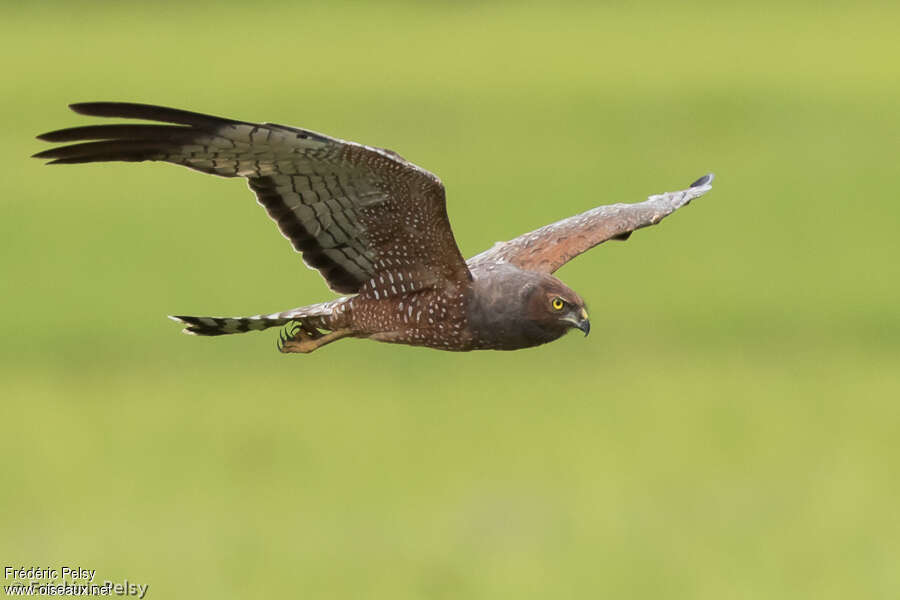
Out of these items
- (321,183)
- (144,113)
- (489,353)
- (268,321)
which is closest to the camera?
(144,113)

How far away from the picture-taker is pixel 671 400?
3080cm

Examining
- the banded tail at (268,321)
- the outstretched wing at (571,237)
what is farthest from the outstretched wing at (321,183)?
the outstretched wing at (571,237)

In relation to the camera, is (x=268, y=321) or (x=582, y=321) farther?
(x=268, y=321)

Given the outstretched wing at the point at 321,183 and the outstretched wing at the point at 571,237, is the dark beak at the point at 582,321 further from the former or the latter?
the outstretched wing at the point at 571,237

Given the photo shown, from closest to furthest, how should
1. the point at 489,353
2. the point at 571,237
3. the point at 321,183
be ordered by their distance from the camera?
the point at 321,183 < the point at 571,237 < the point at 489,353

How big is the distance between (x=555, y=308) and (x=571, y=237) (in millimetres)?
1528

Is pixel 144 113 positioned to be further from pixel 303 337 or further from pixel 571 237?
pixel 571 237

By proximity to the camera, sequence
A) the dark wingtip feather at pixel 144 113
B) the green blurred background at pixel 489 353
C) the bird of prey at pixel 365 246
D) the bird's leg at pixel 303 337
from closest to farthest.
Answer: the dark wingtip feather at pixel 144 113 < the bird of prey at pixel 365 246 < the bird's leg at pixel 303 337 < the green blurred background at pixel 489 353

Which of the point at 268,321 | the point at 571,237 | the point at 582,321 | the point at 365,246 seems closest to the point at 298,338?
the point at 268,321

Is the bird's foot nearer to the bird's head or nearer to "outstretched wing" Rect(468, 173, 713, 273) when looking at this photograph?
"outstretched wing" Rect(468, 173, 713, 273)

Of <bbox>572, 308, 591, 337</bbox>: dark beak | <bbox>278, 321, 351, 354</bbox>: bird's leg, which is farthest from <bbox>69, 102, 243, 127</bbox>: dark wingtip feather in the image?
<bbox>572, 308, 591, 337</bbox>: dark beak

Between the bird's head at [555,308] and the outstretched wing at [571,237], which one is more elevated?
the outstretched wing at [571,237]

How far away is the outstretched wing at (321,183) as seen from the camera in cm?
1059

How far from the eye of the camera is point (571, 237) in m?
12.9
